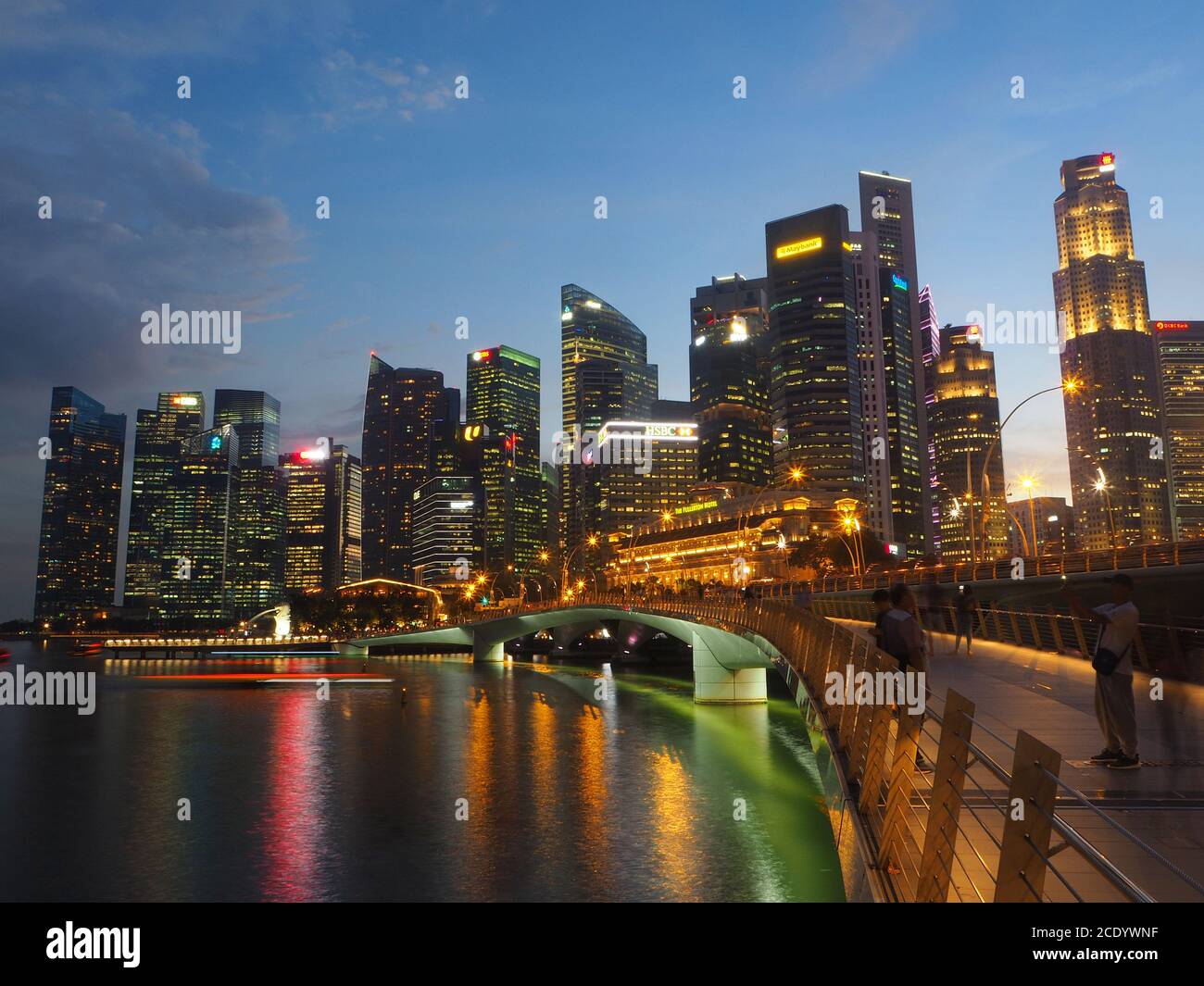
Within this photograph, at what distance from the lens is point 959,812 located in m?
6.42

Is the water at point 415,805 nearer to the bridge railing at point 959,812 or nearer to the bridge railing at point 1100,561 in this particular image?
the bridge railing at point 959,812

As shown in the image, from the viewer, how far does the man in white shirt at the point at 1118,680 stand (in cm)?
936

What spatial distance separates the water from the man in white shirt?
1074 centimetres

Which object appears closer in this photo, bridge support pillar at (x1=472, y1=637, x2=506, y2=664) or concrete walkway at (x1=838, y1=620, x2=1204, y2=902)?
concrete walkway at (x1=838, y1=620, x2=1204, y2=902)

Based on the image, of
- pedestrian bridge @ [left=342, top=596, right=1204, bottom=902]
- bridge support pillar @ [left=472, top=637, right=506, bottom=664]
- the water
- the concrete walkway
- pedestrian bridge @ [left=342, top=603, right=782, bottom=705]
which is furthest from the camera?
bridge support pillar @ [left=472, top=637, right=506, bottom=664]

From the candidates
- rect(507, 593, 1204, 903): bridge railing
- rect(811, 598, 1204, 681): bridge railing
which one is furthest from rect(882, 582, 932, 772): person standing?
rect(811, 598, 1204, 681): bridge railing

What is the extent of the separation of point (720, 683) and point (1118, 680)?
50.3 m

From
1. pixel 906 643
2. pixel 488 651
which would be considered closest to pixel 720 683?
pixel 906 643

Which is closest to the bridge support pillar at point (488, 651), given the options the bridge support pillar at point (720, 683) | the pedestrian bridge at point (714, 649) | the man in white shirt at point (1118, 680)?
the pedestrian bridge at point (714, 649)

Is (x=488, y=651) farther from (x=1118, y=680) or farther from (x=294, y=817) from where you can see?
(x=1118, y=680)

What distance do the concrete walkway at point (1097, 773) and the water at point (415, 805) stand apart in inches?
254

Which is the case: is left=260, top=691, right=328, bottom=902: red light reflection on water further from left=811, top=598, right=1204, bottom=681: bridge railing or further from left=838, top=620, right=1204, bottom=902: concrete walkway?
left=811, top=598, right=1204, bottom=681: bridge railing

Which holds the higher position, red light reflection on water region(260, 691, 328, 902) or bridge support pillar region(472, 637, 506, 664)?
red light reflection on water region(260, 691, 328, 902)

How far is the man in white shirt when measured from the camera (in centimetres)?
936
